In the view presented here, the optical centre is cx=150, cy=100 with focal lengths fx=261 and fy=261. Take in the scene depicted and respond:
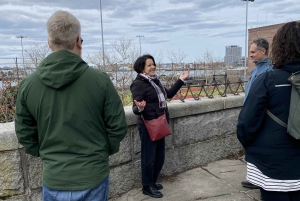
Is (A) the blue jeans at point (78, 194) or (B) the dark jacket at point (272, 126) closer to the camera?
(A) the blue jeans at point (78, 194)

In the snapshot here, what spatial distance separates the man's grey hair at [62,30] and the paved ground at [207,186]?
2.19m

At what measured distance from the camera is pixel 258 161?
2.08 meters

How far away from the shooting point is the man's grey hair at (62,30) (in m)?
1.53

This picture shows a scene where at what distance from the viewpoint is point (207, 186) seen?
338 cm

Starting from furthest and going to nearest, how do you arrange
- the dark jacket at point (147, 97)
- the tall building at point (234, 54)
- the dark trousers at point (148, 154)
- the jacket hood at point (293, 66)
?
the tall building at point (234, 54)
the dark trousers at point (148, 154)
the dark jacket at point (147, 97)
the jacket hood at point (293, 66)

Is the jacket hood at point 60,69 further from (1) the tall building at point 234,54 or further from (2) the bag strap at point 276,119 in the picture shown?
(1) the tall building at point 234,54

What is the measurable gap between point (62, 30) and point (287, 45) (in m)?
1.57

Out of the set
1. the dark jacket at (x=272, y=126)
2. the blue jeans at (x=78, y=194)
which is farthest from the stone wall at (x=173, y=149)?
the dark jacket at (x=272, y=126)

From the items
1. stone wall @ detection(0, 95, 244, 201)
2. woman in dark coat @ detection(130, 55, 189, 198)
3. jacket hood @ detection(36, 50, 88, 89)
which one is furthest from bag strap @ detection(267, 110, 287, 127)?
stone wall @ detection(0, 95, 244, 201)

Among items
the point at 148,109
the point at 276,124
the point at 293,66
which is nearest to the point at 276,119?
the point at 276,124

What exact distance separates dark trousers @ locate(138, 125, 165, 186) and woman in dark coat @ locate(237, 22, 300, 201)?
1236mm

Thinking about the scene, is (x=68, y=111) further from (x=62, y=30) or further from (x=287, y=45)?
(x=287, y=45)

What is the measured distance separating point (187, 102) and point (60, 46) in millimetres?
2451

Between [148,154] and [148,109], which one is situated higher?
[148,109]
